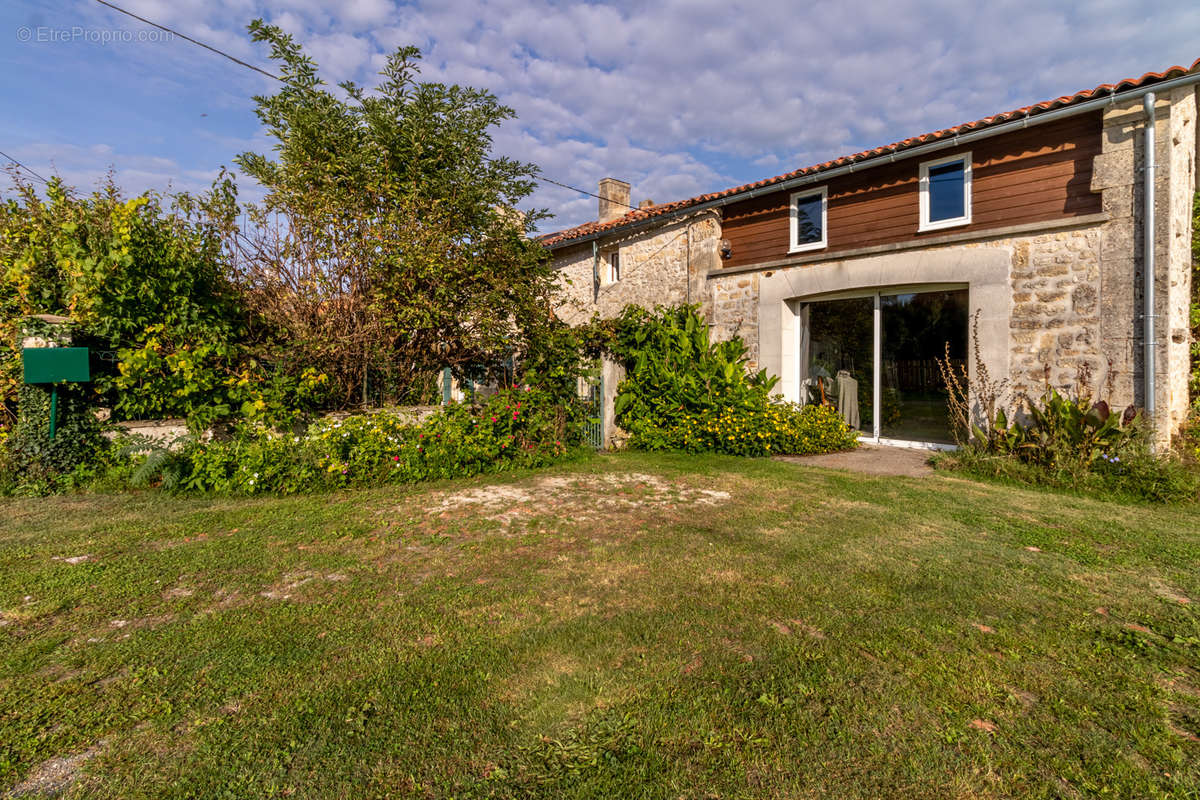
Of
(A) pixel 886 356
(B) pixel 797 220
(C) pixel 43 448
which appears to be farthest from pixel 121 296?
(A) pixel 886 356

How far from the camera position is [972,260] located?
8242 mm

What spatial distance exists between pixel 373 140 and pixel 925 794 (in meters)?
8.69

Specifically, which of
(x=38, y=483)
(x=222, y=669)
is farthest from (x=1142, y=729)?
(x=38, y=483)

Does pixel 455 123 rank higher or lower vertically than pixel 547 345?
higher

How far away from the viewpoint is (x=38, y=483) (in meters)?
6.00

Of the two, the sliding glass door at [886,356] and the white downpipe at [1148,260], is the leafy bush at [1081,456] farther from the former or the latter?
the sliding glass door at [886,356]

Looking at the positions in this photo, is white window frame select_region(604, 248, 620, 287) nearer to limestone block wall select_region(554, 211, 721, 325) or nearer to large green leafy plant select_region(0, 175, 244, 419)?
limestone block wall select_region(554, 211, 721, 325)

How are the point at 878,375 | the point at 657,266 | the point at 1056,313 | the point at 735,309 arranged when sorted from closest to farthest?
the point at 1056,313
the point at 878,375
the point at 735,309
the point at 657,266

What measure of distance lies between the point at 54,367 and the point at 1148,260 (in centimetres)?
1199

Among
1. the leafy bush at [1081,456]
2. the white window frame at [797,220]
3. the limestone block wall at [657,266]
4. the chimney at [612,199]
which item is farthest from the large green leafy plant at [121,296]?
the chimney at [612,199]

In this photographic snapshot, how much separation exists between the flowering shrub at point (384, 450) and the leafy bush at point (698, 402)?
180cm

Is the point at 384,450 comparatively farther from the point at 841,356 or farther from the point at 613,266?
the point at 613,266

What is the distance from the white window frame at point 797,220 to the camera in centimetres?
980

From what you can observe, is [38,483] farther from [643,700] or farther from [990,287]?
[990,287]
